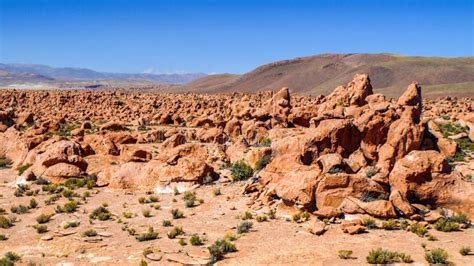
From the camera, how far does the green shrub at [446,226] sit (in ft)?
66.7

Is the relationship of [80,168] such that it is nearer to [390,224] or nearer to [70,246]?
[70,246]

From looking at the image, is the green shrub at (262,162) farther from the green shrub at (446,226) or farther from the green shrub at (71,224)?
the green shrub at (446,226)

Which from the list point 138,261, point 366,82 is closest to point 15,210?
point 138,261

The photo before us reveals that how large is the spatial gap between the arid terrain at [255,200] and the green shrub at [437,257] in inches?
1.7

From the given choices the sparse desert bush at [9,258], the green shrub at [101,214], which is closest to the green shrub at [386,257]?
the green shrub at [101,214]

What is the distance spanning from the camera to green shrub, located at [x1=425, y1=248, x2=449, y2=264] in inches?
667

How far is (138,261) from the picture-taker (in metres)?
18.2

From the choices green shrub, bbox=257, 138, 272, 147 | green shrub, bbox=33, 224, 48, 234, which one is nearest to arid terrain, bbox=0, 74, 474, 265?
green shrub, bbox=33, 224, 48, 234

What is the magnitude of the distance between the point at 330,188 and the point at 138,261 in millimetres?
9187

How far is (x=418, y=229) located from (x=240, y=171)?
41.5 ft

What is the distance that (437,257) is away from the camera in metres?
17.0

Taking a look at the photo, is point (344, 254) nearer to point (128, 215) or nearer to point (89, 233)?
point (89, 233)

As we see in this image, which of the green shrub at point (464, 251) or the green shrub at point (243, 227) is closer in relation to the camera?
the green shrub at point (464, 251)

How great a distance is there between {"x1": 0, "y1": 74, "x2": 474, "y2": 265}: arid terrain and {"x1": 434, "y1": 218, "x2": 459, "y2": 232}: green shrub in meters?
0.06
